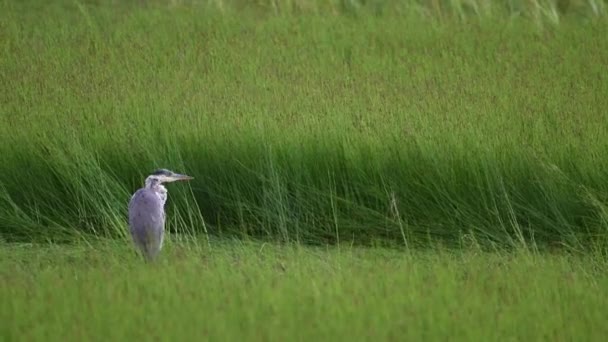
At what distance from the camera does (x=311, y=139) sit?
6.96m

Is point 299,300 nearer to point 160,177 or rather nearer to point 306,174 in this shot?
point 160,177

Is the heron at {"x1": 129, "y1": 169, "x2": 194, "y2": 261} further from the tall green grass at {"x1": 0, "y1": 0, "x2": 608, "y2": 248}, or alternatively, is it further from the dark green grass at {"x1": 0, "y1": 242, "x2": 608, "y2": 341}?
the tall green grass at {"x1": 0, "y1": 0, "x2": 608, "y2": 248}

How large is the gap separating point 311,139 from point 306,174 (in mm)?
263

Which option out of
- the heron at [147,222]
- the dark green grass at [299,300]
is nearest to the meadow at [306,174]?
the dark green grass at [299,300]

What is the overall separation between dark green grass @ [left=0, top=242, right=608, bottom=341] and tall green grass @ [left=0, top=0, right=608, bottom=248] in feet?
2.28

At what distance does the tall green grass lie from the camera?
6508mm

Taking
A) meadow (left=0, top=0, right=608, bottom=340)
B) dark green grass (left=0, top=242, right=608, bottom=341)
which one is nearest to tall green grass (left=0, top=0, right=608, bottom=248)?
meadow (left=0, top=0, right=608, bottom=340)

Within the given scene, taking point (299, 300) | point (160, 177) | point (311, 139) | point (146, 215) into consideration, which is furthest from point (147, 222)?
point (311, 139)

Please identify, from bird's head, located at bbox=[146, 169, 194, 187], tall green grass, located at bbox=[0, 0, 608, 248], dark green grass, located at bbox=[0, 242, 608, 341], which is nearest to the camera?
dark green grass, located at bbox=[0, 242, 608, 341]

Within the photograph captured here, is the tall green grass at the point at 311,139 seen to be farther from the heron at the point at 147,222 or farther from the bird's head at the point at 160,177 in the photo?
the heron at the point at 147,222

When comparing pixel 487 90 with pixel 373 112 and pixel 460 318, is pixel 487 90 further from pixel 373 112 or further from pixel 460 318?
pixel 460 318

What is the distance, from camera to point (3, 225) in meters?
6.51

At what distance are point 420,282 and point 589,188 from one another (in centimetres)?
188

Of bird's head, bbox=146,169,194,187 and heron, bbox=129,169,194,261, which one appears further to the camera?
bird's head, bbox=146,169,194,187
